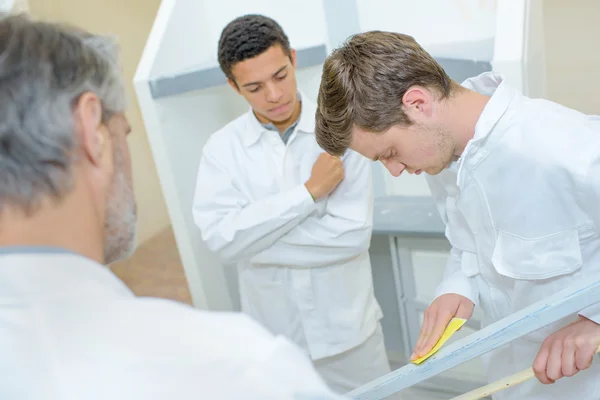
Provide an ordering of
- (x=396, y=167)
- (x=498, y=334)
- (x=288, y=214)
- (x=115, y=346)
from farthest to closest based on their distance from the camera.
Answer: (x=288, y=214), (x=396, y=167), (x=498, y=334), (x=115, y=346)

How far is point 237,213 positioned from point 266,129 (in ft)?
0.84

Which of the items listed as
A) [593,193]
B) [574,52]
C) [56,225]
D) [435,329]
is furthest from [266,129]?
[574,52]

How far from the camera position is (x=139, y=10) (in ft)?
13.1

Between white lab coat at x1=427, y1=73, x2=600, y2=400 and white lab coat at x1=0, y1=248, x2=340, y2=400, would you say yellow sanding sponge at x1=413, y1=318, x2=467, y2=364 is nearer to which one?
white lab coat at x1=427, y1=73, x2=600, y2=400

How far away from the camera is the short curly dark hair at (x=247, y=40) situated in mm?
1422

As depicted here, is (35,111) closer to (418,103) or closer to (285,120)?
(418,103)

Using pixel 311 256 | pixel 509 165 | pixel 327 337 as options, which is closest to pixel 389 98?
pixel 509 165

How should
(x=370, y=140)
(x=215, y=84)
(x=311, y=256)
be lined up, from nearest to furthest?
(x=370, y=140)
(x=311, y=256)
(x=215, y=84)

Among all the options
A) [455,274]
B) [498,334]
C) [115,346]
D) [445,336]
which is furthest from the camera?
[455,274]

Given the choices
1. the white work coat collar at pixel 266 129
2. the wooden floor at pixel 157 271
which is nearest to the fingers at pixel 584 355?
the white work coat collar at pixel 266 129

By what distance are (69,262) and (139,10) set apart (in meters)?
3.83

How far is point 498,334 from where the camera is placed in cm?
81

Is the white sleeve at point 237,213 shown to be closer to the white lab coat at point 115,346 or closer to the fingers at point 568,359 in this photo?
the fingers at point 568,359

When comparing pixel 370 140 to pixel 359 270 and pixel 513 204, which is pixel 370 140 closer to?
pixel 513 204
